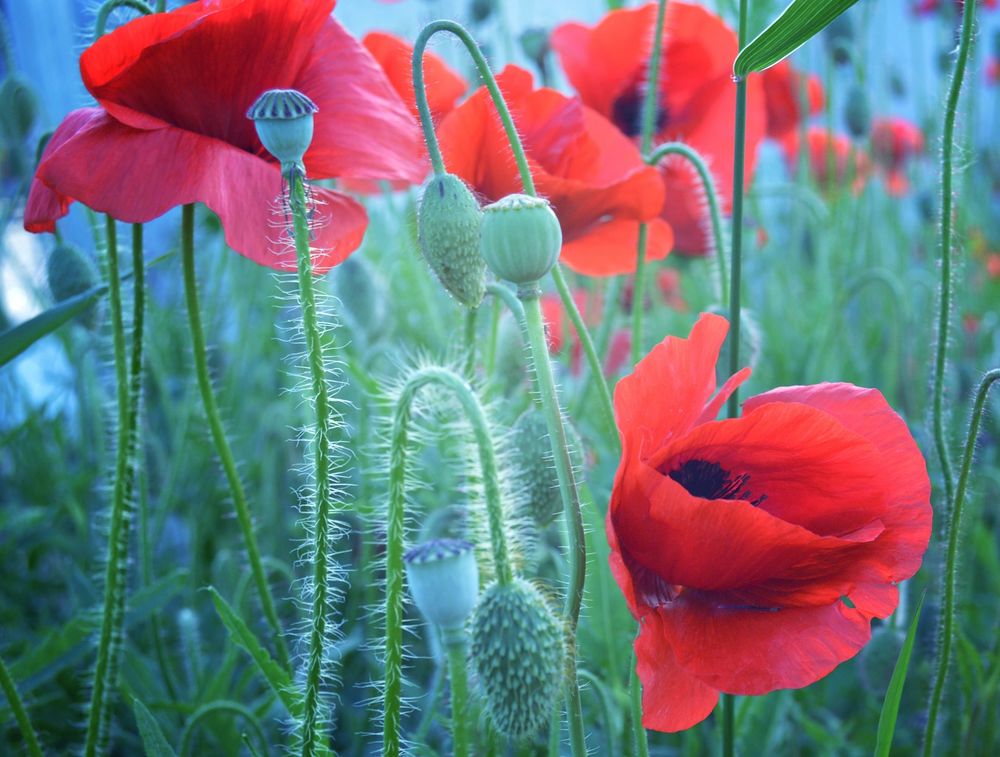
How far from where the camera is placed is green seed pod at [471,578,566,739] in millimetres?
441

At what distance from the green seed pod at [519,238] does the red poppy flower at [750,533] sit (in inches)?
2.7

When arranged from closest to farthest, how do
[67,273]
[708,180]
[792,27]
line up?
[792,27], [708,180], [67,273]

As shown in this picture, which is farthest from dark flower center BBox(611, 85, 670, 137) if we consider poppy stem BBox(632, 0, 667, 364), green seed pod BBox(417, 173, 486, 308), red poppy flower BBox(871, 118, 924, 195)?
red poppy flower BBox(871, 118, 924, 195)

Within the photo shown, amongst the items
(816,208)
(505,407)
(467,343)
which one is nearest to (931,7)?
(816,208)

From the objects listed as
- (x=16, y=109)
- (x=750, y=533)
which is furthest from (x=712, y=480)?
(x=16, y=109)

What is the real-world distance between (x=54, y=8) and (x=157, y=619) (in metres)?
1.76

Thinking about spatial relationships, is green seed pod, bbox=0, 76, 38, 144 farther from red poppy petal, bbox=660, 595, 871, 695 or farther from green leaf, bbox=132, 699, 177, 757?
red poppy petal, bbox=660, 595, 871, 695

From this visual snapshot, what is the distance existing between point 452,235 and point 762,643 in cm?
25

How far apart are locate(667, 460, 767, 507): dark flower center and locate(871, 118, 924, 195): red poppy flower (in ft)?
4.34

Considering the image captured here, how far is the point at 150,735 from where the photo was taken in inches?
21.6

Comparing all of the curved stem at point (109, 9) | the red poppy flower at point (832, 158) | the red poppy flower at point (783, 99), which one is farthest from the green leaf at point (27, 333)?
the red poppy flower at point (832, 158)

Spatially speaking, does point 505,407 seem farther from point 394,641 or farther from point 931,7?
point 931,7

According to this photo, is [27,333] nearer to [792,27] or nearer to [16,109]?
[792,27]

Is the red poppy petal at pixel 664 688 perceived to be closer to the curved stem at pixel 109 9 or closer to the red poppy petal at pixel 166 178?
the red poppy petal at pixel 166 178
